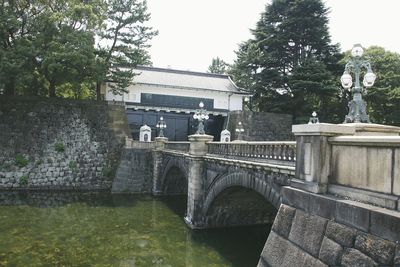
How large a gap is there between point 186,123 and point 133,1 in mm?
12728

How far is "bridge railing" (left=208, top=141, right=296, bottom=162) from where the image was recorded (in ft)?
30.8

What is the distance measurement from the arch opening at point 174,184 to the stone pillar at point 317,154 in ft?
63.9

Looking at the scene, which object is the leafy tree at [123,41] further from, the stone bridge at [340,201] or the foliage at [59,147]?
the stone bridge at [340,201]

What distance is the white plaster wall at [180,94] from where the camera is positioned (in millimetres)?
32219

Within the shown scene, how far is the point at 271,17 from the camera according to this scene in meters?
36.3

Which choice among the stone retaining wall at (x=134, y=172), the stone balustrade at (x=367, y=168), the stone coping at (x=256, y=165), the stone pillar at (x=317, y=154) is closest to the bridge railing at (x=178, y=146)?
the stone retaining wall at (x=134, y=172)

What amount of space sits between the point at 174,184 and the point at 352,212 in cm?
2172

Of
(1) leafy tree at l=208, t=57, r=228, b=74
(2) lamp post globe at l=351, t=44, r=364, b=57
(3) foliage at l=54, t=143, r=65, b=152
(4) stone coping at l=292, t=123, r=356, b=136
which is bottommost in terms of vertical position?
(3) foliage at l=54, t=143, r=65, b=152

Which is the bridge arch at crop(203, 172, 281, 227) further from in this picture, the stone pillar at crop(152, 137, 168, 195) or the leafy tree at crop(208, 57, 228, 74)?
the leafy tree at crop(208, 57, 228, 74)

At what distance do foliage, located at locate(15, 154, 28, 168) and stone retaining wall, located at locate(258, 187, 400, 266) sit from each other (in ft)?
79.2

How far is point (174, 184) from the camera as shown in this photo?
2561cm

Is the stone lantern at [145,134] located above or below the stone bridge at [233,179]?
above

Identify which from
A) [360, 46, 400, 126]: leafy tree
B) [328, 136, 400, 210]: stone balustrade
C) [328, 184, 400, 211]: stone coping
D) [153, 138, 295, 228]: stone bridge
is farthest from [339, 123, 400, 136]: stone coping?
[360, 46, 400, 126]: leafy tree

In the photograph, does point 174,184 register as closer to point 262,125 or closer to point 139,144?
point 139,144
